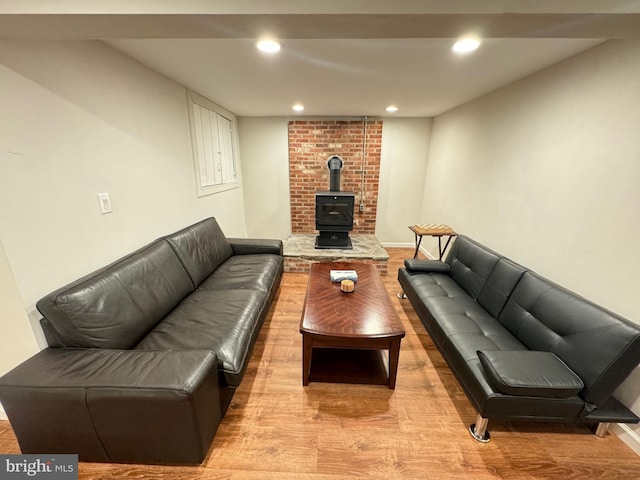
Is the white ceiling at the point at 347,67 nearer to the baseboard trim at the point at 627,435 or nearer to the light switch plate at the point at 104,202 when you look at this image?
the light switch plate at the point at 104,202

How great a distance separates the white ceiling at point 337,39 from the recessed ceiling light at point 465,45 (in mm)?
53

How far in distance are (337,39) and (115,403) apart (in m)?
2.21

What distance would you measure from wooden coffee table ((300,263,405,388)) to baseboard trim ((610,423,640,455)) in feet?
3.94

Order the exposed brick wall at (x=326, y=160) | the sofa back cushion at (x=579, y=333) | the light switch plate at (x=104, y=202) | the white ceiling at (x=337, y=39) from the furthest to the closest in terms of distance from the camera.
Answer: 1. the exposed brick wall at (x=326, y=160)
2. the light switch plate at (x=104, y=202)
3. the sofa back cushion at (x=579, y=333)
4. the white ceiling at (x=337, y=39)

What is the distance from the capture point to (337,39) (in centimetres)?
154

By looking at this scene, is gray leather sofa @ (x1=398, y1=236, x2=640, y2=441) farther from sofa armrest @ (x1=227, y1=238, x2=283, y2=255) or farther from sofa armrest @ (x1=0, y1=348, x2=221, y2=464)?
sofa armrest @ (x1=227, y1=238, x2=283, y2=255)

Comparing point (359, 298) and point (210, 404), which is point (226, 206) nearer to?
point (359, 298)

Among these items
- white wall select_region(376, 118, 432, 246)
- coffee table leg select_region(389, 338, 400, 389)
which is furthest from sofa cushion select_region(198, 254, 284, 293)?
white wall select_region(376, 118, 432, 246)

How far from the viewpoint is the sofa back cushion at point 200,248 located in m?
2.25

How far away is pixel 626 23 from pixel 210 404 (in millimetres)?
2487

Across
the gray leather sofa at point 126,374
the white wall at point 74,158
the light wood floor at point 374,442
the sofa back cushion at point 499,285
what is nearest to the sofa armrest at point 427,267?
the sofa back cushion at point 499,285

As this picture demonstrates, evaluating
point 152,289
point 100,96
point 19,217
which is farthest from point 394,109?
point 19,217

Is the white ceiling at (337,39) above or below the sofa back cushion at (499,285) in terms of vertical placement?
above

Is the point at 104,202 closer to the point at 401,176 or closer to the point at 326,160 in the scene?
the point at 326,160
